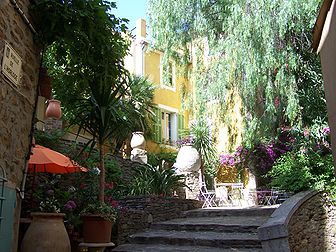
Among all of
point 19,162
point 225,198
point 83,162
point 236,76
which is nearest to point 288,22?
point 236,76

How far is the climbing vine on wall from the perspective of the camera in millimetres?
10281

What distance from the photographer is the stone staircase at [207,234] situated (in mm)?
6426

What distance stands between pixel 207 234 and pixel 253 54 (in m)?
5.15

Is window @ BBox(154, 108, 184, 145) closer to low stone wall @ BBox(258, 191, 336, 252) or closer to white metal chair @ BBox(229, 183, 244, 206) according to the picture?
white metal chair @ BBox(229, 183, 244, 206)

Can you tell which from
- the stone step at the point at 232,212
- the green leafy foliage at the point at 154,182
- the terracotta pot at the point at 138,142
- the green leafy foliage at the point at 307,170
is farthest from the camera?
the terracotta pot at the point at 138,142

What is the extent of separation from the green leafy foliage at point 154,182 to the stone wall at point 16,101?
5.06 meters

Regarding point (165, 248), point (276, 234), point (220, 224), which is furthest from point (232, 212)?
point (276, 234)

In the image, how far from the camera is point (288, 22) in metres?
10.2

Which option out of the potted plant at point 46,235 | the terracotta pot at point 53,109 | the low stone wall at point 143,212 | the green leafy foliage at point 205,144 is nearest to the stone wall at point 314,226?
the low stone wall at point 143,212

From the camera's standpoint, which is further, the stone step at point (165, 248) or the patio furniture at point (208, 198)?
the patio furniture at point (208, 198)

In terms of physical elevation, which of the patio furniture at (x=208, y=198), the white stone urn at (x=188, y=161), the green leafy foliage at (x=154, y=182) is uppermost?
the white stone urn at (x=188, y=161)

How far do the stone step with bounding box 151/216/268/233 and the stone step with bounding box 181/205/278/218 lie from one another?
8.3 inches

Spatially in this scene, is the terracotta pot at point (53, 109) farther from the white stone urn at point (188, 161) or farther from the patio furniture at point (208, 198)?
the patio furniture at point (208, 198)

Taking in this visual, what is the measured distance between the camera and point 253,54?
10.4 metres
